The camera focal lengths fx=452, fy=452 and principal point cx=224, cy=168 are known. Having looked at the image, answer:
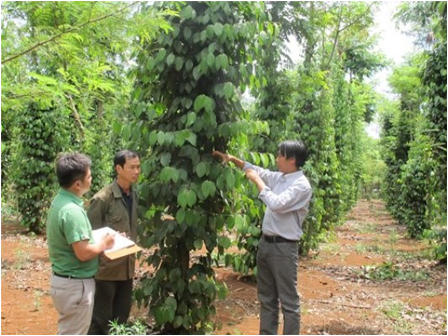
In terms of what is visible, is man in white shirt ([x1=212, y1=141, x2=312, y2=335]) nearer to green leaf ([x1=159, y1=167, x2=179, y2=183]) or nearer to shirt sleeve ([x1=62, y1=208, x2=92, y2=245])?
green leaf ([x1=159, y1=167, x2=179, y2=183])

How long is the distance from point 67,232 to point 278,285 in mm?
1821

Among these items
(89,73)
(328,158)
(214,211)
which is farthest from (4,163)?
(214,211)

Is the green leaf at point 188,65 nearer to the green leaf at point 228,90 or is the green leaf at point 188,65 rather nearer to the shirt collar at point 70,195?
the green leaf at point 228,90

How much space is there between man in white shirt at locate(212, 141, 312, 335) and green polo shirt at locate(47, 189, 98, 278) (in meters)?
1.47

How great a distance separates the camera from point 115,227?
3672 millimetres

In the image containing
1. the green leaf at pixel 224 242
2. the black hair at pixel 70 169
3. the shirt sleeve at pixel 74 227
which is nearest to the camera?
the shirt sleeve at pixel 74 227

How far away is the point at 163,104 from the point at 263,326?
2.19 metres

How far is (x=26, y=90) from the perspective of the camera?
354 cm

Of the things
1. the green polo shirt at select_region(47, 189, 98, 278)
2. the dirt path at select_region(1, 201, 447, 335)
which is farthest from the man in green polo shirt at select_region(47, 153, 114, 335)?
the dirt path at select_region(1, 201, 447, 335)

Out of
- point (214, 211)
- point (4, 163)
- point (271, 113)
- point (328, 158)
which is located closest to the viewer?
point (214, 211)

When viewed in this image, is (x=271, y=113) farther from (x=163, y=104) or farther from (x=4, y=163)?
(x=4, y=163)

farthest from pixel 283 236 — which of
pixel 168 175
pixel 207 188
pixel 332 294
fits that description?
pixel 332 294

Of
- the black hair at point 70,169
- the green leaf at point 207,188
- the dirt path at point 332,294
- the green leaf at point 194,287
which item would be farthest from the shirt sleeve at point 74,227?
the dirt path at point 332,294

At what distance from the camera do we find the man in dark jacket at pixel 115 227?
3.66 meters
